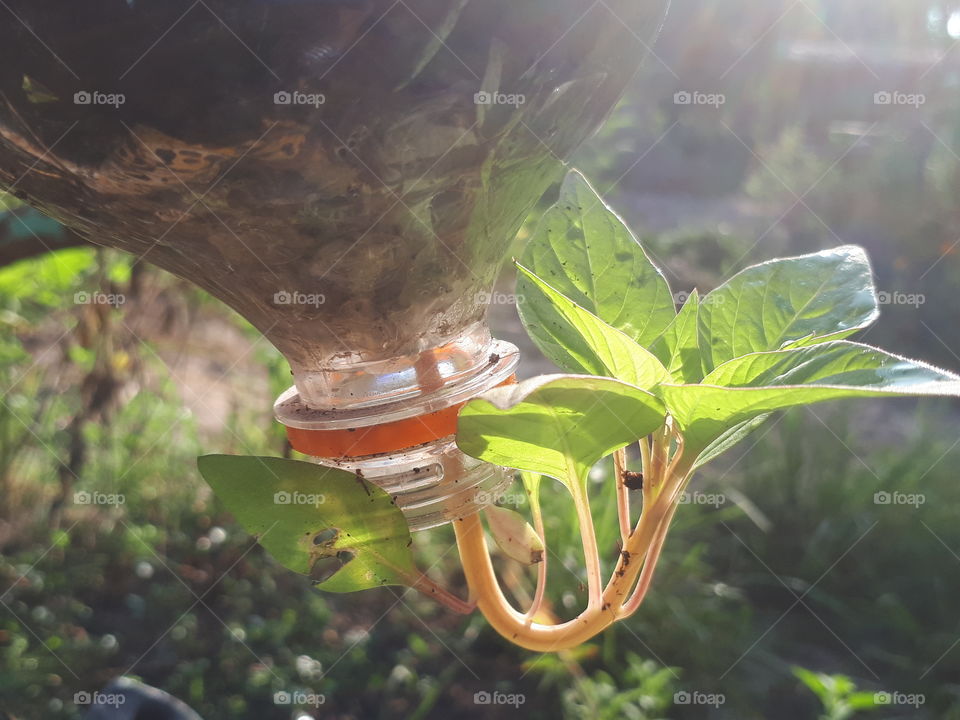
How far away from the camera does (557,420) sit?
0.62ft

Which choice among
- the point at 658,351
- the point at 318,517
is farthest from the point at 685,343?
the point at 318,517

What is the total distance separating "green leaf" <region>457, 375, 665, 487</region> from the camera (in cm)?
Result: 17

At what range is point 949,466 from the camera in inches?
69.3

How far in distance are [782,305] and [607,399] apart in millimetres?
99

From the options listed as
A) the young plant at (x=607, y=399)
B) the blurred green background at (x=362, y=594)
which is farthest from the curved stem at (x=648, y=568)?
the blurred green background at (x=362, y=594)

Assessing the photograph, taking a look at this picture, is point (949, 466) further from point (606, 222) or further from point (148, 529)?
point (606, 222)

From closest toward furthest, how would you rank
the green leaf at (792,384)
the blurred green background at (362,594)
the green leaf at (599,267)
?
the green leaf at (792,384), the green leaf at (599,267), the blurred green background at (362,594)

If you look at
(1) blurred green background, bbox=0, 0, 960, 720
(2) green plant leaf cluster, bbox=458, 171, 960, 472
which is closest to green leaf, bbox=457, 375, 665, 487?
(2) green plant leaf cluster, bbox=458, 171, 960, 472

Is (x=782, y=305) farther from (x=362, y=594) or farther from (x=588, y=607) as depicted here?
(x=362, y=594)

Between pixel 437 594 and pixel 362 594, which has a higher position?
pixel 437 594

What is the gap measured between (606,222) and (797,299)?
0.21 feet

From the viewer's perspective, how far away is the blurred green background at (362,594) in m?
1.14

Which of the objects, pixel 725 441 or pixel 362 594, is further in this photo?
pixel 362 594

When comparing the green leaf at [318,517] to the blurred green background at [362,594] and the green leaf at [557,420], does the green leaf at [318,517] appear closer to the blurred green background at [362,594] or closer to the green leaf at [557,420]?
the green leaf at [557,420]
